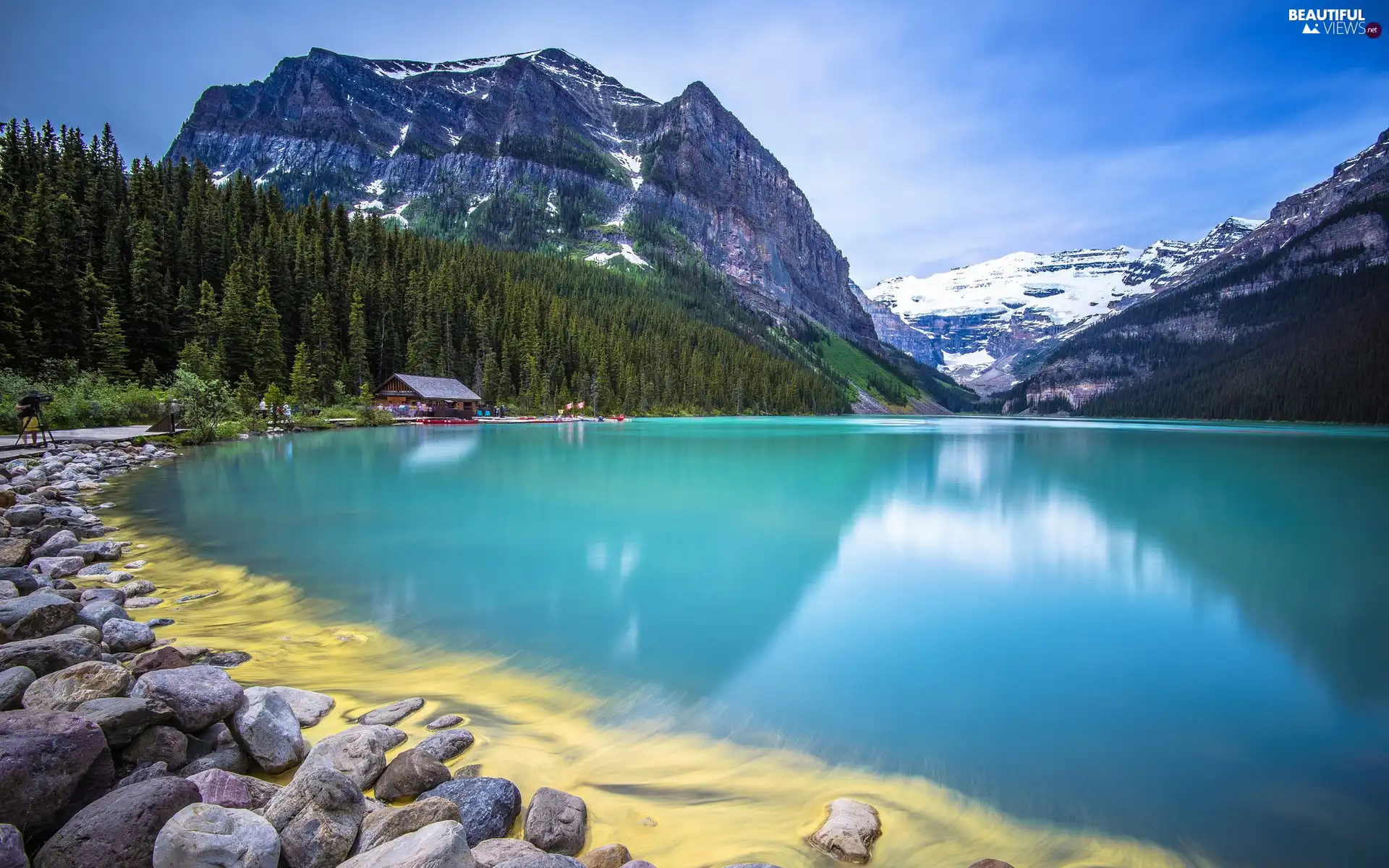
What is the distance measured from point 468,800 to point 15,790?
2.47m

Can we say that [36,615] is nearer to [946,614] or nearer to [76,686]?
[76,686]

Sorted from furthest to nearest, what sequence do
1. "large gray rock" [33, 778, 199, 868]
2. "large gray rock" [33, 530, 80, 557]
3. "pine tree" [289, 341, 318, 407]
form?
"pine tree" [289, 341, 318, 407], "large gray rock" [33, 530, 80, 557], "large gray rock" [33, 778, 199, 868]

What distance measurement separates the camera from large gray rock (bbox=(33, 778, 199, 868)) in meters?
3.11

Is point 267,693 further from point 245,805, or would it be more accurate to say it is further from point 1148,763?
point 1148,763

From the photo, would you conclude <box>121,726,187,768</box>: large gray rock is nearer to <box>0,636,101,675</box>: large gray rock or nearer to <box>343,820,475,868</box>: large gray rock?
<box>0,636,101,675</box>: large gray rock

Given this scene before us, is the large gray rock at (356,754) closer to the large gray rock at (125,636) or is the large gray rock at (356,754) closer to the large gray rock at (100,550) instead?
the large gray rock at (125,636)

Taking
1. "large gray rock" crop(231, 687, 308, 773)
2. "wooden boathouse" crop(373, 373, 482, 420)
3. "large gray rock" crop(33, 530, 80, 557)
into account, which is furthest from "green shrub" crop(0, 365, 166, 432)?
"large gray rock" crop(231, 687, 308, 773)

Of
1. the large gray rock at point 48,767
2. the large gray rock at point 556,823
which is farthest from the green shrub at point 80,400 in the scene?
the large gray rock at point 556,823

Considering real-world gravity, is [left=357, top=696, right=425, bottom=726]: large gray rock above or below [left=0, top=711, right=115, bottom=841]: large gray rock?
below

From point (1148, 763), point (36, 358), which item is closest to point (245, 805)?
point (1148, 763)

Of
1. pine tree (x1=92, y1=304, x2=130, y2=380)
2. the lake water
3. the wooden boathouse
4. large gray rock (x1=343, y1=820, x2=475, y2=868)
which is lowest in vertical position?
the lake water

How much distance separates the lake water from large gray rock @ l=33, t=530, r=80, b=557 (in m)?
2.02

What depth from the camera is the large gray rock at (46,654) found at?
501 centimetres

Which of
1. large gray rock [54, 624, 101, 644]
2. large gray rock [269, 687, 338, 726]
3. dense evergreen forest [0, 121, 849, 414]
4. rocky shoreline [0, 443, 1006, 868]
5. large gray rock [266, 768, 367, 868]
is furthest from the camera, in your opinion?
dense evergreen forest [0, 121, 849, 414]
